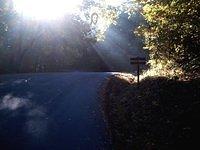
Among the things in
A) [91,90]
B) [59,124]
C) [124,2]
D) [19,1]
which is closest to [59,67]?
[19,1]

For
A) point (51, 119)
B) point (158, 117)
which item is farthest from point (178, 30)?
point (51, 119)

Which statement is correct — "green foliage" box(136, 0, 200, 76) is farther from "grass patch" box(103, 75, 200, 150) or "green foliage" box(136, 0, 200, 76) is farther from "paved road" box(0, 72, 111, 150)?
"paved road" box(0, 72, 111, 150)

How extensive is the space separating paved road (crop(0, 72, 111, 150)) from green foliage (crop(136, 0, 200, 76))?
3.97 metres

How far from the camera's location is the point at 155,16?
56.3 feet

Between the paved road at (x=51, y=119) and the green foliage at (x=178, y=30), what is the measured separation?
397 centimetres

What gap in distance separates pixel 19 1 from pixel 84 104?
24788 mm

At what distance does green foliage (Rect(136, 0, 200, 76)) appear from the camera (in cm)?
1530

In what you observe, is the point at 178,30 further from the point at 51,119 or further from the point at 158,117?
the point at 51,119

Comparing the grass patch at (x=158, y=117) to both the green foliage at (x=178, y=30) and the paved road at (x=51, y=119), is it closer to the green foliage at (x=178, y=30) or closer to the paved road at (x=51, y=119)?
the paved road at (x=51, y=119)

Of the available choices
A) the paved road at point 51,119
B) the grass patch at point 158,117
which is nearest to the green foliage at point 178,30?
the grass patch at point 158,117

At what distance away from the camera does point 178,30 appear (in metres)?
16.2

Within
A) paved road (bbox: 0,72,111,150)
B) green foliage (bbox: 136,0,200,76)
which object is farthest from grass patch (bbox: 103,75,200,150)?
green foliage (bbox: 136,0,200,76)

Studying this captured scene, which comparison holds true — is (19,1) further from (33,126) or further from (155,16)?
(33,126)

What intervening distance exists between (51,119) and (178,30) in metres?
6.86
